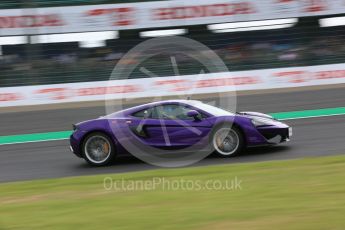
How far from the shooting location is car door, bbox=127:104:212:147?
9.36 metres

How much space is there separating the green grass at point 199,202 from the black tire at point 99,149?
1.67m

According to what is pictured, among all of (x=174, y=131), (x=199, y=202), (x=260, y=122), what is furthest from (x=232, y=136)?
(x=199, y=202)

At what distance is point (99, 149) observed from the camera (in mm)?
9820

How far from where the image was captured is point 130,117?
9648 millimetres

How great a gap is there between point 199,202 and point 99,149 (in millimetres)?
4202

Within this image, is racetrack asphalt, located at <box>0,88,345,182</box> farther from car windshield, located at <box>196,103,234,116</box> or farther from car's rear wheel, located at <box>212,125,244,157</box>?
car windshield, located at <box>196,103,234,116</box>

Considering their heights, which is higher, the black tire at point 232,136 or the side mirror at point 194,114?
the side mirror at point 194,114

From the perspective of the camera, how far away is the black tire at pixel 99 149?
9677mm

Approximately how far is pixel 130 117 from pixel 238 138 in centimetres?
192

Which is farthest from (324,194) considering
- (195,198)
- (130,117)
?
(130,117)

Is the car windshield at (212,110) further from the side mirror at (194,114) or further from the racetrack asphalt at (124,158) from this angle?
the racetrack asphalt at (124,158)

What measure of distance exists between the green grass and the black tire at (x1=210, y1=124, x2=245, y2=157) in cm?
125

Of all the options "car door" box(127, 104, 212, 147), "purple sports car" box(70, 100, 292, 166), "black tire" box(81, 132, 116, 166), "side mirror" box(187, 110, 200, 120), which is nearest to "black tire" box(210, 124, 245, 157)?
"purple sports car" box(70, 100, 292, 166)

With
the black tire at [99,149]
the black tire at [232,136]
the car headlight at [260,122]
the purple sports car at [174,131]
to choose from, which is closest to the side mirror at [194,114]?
the purple sports car at [174,131]
